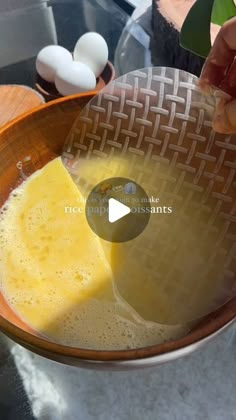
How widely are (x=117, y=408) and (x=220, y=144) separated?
1.09 feet

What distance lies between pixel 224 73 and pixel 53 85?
0.51 m

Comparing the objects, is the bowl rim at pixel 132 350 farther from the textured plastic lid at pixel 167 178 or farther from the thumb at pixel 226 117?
the thumb at pixel 226 117

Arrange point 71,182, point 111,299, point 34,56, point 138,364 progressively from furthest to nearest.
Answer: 1. point 34,56
2. point 71,182
3. point 111,299
4. point 138,364

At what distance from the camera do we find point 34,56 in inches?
39.6

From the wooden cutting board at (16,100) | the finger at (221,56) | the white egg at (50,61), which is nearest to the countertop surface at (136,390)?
the finger at (221,56)

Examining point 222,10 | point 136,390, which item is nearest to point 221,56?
point 222,10

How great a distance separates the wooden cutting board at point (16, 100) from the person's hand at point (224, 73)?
0.42 metres

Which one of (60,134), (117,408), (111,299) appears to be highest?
(60,134)

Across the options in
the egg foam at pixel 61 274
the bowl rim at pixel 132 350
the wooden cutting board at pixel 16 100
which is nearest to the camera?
the bowl rim at pixel 132 350

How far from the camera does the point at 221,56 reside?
17.9 inches

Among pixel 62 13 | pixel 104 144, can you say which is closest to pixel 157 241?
pixel 104 144

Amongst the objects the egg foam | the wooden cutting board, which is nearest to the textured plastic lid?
the egg foam

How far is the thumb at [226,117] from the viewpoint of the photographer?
1.45 ft

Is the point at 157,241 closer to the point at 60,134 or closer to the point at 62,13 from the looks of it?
the point at 60,134
